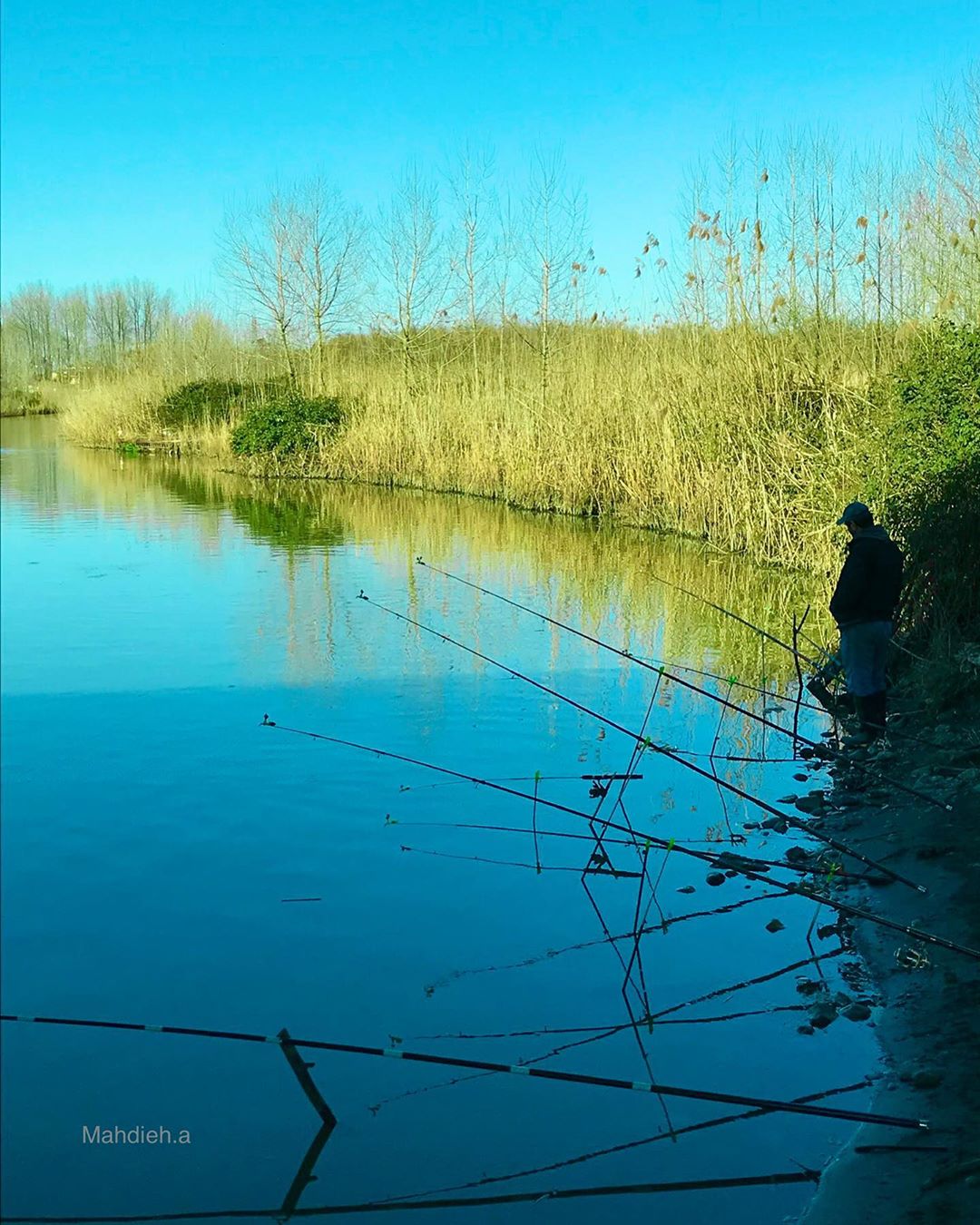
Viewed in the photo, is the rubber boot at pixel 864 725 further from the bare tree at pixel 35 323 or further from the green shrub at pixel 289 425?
the bare tree at pixel 35 323

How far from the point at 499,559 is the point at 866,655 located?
30.5 ft

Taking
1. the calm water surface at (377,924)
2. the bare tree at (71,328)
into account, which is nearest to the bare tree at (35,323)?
the bare tree at (71,328)

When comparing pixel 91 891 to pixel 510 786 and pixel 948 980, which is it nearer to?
pixel 510 786

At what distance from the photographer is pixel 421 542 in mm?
19281

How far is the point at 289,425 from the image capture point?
3253 cm

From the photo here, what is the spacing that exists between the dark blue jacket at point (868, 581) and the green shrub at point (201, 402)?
34871 mm

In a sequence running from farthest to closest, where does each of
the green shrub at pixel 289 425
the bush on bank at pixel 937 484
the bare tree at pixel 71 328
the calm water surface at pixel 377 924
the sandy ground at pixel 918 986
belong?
the bare tree at pixel 71 328
the green shrub at pixel 289 425
the bush on bank at pixel 937 484
the calm water surface at pixel 377 924
the sandy ground at pixel 918 986

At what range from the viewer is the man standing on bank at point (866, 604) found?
27.6 feet

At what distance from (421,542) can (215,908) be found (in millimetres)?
13599

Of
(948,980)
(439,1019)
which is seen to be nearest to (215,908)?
(439,1019)

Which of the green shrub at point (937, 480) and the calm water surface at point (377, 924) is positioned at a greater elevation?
the green shrub at point (937, 480)

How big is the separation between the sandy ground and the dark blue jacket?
0.91m

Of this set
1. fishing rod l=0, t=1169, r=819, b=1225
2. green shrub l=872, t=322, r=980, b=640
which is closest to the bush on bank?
green shrub l=872, t=322, r=980, b=640

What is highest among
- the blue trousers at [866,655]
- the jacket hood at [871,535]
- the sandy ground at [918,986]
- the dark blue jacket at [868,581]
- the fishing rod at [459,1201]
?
the jacket hood at [871,535]
